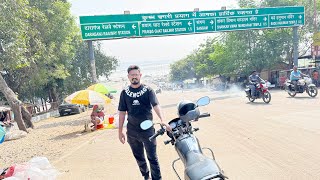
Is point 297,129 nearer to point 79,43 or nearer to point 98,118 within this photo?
point 98,118

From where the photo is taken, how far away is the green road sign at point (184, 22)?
1752 cm

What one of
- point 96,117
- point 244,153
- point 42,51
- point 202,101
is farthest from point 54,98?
point 202,101

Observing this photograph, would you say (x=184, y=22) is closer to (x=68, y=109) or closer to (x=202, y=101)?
(x=68, y=109)

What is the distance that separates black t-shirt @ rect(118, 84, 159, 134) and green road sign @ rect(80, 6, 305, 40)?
14.2 meters

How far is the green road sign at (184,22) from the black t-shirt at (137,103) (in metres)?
14.2

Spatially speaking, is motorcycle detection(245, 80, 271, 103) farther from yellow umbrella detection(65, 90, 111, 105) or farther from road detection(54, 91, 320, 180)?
yellow umbrella detection(65, 90, 111, 105)

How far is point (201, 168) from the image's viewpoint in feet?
7.13

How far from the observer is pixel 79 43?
1147 inches

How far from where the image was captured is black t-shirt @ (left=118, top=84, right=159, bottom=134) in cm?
396

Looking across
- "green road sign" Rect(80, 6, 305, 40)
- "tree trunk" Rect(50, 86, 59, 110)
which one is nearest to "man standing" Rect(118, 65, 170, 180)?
"green road sign" Rect(80, 6, 305, 40)

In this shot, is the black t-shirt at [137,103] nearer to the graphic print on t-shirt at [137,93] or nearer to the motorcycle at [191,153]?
the graphic print on t-shirt at [137,93]

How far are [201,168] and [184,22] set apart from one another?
1811 cm

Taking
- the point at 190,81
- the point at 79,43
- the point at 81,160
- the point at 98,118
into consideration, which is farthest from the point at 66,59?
the point at 190,81

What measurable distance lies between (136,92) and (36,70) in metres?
18.7
